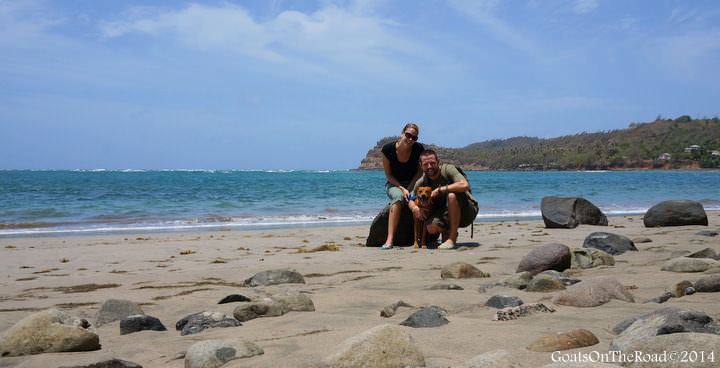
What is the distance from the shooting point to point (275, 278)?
4.58m

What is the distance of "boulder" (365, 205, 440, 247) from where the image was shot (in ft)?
24.5

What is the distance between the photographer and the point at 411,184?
24.0ft

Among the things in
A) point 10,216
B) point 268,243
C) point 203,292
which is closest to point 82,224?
point 10,216

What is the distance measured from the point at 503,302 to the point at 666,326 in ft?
3.82

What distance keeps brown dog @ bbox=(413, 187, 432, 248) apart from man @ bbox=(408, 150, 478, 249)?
0.19ft

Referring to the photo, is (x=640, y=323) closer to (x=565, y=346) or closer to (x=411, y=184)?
(x=565, y=346)

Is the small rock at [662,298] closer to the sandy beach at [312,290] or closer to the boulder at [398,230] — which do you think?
the sandy beach at [312,290]

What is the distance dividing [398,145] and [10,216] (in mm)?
12677

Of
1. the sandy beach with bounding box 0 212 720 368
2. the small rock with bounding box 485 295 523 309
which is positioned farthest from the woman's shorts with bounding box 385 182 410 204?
the small rock with bounding box 485 295 523 309

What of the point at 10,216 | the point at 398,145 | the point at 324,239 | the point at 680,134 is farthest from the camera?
the point at 680,134

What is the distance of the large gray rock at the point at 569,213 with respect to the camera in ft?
31.5

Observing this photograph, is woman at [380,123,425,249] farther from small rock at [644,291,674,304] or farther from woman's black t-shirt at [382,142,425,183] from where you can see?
small rock at [644,291,674,304]

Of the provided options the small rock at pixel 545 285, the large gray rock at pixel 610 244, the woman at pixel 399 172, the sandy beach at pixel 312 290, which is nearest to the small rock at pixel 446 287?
the sandy beach at pixel 312 290

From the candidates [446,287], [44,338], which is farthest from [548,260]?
[44,338]
